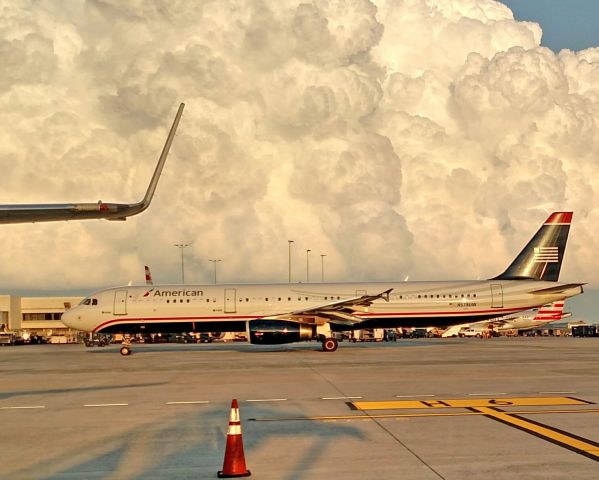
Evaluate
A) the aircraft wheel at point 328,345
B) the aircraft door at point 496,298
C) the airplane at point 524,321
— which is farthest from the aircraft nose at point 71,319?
the airplane at point 524,321

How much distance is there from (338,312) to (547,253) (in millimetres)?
13417

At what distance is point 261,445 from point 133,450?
1.84 m

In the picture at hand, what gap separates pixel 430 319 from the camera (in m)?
43.1

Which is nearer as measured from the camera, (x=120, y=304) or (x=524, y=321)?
(x=120, y=304)

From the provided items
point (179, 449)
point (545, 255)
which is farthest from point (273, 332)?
point (179, 449)

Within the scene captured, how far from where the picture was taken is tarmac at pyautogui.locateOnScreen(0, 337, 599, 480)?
31.8ft

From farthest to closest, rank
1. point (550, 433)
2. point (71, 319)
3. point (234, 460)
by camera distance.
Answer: point (71, 319), point (550, 433), point (234, 460)

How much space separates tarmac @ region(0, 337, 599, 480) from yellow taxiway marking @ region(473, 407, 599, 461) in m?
0.03

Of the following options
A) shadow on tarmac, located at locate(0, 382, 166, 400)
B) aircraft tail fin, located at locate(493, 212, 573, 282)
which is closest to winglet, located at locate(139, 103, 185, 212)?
shadow on tarmac, located at locate(0, 382, 166, 400)

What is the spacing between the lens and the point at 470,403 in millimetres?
15898

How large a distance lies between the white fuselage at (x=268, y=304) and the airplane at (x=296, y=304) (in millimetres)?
55

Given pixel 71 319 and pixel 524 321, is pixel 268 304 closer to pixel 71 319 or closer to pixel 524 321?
pixel 71 319

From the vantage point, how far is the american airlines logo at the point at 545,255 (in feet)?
148

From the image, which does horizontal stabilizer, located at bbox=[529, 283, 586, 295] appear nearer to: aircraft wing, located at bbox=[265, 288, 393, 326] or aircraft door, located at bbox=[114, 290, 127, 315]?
aircraft wing, located at bbox=[265, 288, 393, 326]
